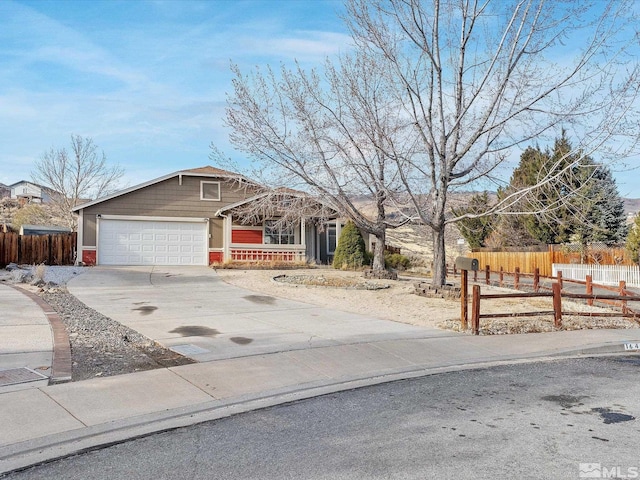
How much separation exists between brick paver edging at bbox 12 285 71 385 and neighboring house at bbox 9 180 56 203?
49.3 meters

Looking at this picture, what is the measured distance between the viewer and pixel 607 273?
95.8ft

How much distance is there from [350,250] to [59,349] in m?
19.8

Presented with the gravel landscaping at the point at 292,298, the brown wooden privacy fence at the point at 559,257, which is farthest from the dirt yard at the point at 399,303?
the brown wooden privacy fence at the point at 559,257

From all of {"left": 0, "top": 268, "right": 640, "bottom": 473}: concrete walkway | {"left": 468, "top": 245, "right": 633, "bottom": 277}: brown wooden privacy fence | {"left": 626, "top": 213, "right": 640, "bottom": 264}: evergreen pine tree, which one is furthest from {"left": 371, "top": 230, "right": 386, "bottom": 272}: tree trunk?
{"left": 626, "top": 213, "right": 640, "bottom": 264}: evergreen pine tree

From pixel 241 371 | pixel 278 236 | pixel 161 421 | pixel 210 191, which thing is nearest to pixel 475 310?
pixel 241 371

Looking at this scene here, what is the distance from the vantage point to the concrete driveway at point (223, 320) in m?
9.59

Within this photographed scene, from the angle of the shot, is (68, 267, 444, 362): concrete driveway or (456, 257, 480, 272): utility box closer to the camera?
(68, 267, 444, 362): concrete driveway

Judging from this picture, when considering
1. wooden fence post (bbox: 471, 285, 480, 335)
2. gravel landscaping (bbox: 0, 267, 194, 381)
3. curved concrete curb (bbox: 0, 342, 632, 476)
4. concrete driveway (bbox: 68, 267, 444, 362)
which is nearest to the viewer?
curved concrete curb (bbox: 0, 342, 632, 476)

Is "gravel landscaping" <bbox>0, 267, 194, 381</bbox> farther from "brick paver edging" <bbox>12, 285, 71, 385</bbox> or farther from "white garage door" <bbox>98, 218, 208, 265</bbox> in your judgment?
"white garage door" <bbox>98, 218, 208, 265</bbox>

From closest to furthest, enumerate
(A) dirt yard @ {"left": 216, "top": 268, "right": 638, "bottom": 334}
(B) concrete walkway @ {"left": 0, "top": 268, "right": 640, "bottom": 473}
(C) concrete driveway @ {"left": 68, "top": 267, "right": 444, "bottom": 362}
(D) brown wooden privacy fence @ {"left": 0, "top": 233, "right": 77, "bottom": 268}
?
1. (B) concrete walkway @ {"left": 0, "top": 268, "right": 640, "bottom": 473}
2. (C) concrete driveway @ {"left": 68, "top": 267, "right": 444, "bottom": 362}
3. (A) dirt yard @ {"left": 216, "top": 268, "right": 638, "bottom": 334}
4. (D) brown wooden privacy fence @ {"left": 0, "top": 233, "right": 77, "bottom": 268}

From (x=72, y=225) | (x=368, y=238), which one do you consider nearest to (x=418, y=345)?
(x=368, y=238)

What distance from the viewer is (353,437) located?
5.35 meters
